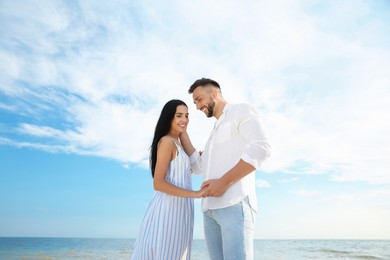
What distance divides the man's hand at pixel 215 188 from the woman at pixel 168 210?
0.15m

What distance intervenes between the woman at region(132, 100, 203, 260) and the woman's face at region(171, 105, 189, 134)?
0.16m

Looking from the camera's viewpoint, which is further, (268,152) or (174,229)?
(174,229)

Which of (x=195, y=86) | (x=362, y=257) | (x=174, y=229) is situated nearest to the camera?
(x=174, y=229)

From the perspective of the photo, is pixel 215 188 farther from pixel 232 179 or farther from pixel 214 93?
pixel 214 93

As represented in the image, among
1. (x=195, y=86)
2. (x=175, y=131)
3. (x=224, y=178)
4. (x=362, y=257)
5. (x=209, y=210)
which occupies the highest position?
(x=195, y=86)

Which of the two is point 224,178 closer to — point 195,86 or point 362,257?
point 195,86

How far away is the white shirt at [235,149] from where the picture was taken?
277cm

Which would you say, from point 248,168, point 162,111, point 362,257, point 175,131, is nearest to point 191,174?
point 175,131

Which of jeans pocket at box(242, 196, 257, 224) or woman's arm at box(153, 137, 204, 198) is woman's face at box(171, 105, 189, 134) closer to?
woman's arm at box(153, 137, 204, 198)

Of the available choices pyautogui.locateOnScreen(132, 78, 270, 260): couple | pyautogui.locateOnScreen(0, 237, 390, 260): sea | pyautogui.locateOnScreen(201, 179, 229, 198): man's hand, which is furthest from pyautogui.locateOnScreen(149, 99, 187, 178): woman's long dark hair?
pyautogui.locateOnScreen(0, 237, 390, 260): sea

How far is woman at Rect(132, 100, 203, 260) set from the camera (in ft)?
10.3

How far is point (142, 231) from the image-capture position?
3225 millimetres

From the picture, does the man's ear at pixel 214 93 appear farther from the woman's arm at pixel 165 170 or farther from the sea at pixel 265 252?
the sea at pixel 265 252

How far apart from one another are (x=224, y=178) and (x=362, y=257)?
69.4 feet
